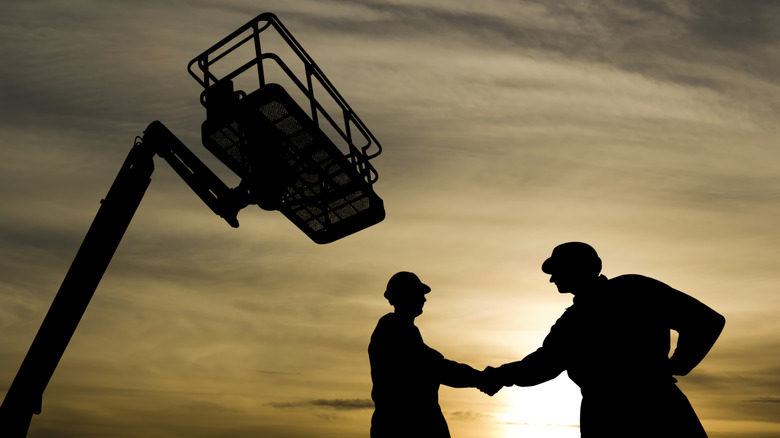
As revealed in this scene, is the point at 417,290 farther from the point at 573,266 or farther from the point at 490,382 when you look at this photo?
the point at 573,266

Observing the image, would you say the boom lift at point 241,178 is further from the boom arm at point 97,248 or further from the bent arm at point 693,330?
the bent arm at point 693,330

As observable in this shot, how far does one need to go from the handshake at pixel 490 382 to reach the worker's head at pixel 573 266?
197 cm

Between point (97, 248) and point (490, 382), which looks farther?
point (97, 248)

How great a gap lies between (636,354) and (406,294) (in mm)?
2648

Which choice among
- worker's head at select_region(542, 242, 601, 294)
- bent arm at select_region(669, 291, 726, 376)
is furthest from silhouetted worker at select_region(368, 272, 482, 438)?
bent arm at select_region(669, 291, 726, 376)

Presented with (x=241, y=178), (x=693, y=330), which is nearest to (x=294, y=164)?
(x=241, y=178)

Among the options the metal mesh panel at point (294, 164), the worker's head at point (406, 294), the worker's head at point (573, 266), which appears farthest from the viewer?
the metal mesh panel at point (294, 164)

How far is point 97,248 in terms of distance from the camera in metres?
8.09

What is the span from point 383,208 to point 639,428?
4714 millimetres

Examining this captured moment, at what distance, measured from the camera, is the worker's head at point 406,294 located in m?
7.23

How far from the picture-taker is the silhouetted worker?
6.63 meters

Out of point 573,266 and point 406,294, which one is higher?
point 406,294

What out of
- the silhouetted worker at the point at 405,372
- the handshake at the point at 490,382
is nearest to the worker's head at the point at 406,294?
the silhouetted worker at the point at 405,372

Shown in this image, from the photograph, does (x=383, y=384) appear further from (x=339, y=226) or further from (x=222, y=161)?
(x=222, y=161)
